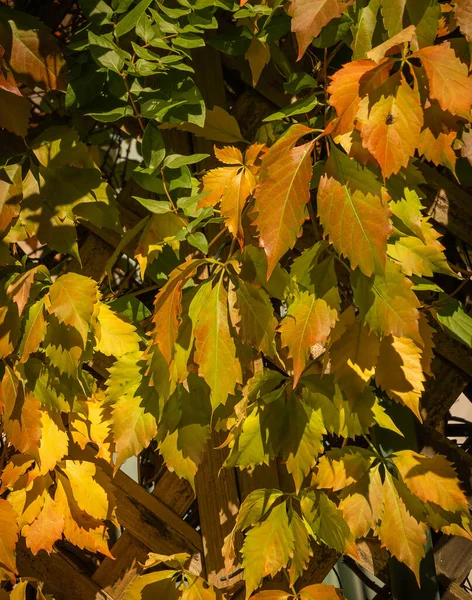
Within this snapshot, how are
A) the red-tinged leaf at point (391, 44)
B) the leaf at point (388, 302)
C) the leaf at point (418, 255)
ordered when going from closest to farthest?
the red-tinged leaf at point (391, 44)
the leaf at point (388, 302)
the leaf at point (418, 255)

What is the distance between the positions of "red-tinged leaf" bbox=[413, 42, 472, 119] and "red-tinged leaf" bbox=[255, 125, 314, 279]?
5.3 inches

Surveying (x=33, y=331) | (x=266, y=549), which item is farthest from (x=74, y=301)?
(x=266, y=549)

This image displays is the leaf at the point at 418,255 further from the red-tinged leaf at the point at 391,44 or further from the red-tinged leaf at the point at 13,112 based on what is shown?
the red-tinged leaf at the point at 13,112

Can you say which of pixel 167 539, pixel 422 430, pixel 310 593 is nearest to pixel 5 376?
pixel 167 539

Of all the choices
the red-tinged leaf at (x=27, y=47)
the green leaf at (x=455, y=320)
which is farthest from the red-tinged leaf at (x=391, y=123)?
the red-tinged leaf at (x=27, y=47)

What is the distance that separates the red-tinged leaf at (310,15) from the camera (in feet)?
2.31

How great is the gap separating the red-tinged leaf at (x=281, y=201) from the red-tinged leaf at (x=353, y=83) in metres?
0.05

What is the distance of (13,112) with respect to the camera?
0.91 meters

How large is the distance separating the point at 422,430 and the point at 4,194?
722mm

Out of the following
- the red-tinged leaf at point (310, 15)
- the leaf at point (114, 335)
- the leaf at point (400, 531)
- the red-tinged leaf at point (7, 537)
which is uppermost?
the red-tinged leaf at point (310, 15)

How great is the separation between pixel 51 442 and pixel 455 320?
0.60 m

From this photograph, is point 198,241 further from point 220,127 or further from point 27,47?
point 27,47

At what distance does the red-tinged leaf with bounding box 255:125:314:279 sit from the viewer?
2.36ft

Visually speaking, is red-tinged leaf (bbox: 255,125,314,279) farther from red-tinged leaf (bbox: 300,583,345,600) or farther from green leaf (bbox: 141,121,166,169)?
red-tinged leaf (bbox: 300,583,345,600)
